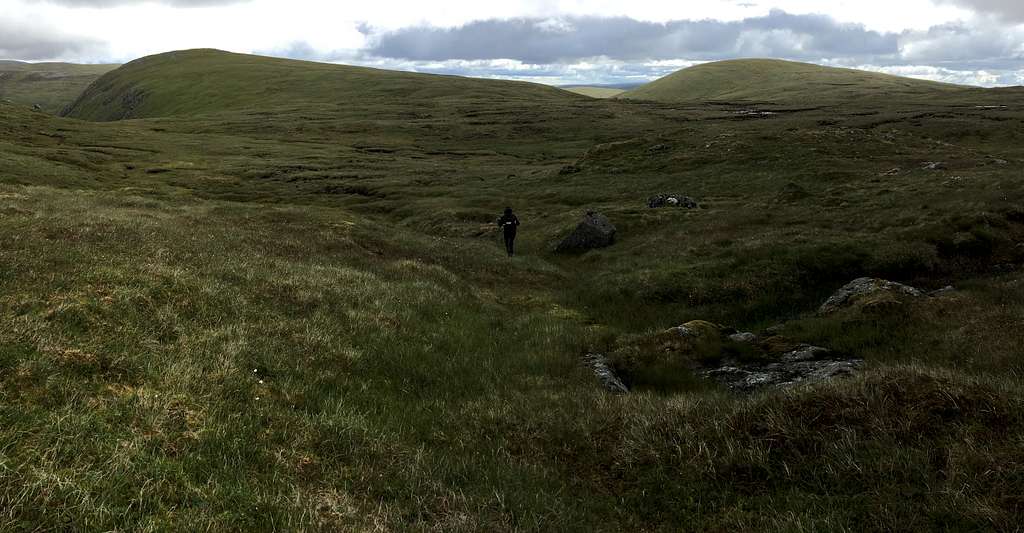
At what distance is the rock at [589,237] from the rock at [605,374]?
21.3m

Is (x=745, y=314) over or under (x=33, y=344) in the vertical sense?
under

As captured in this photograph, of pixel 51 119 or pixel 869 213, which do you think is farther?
pixel 51 119

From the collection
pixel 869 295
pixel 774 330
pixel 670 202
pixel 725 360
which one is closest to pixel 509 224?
pixel 670 202

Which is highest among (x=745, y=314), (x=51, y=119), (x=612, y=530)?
(x=51, y=119)

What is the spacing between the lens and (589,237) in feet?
116

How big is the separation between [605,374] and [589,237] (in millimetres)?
23425

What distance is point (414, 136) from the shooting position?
12825cm

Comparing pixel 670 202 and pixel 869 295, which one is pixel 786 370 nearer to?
pixel 869 295

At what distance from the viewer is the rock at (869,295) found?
1571 centimetres

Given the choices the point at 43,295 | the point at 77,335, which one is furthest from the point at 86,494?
the point at 43,295

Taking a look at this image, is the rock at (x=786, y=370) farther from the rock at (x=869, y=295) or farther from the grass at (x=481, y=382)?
the rock at (x=869, y=295)

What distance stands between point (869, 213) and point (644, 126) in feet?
338

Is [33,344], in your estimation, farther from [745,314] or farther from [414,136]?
[414,136]

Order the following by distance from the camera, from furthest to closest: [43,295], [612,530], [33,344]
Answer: [43,295] < [33,344] < [612,530]
